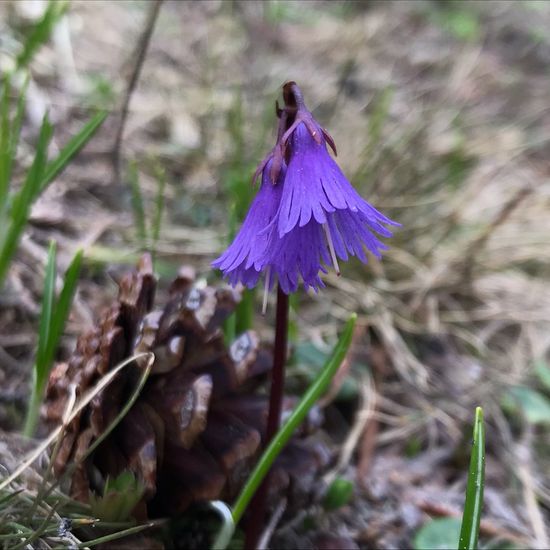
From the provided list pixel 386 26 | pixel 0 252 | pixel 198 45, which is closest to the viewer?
pixel 0 252

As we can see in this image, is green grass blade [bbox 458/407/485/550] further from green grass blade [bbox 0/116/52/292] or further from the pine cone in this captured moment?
green grass blade [bbox 0/116/52/292]

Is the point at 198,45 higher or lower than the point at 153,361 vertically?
higher

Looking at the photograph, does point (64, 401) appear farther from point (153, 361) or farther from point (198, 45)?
point (198, 45)

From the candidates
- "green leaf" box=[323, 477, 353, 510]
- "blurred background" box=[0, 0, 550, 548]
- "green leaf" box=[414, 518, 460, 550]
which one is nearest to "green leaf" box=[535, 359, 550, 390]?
"blurred background" box=[0, 0, 550, 548]

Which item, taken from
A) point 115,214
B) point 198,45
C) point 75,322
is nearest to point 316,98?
point 198,45

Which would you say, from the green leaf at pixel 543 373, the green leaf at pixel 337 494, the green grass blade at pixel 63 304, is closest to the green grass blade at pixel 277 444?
the green leaf at pixel 337 494

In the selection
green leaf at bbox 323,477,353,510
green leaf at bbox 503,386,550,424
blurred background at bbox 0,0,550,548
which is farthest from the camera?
green leaf at bbox 503,386,550,424

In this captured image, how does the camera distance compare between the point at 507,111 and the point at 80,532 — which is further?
the point at 507,111
